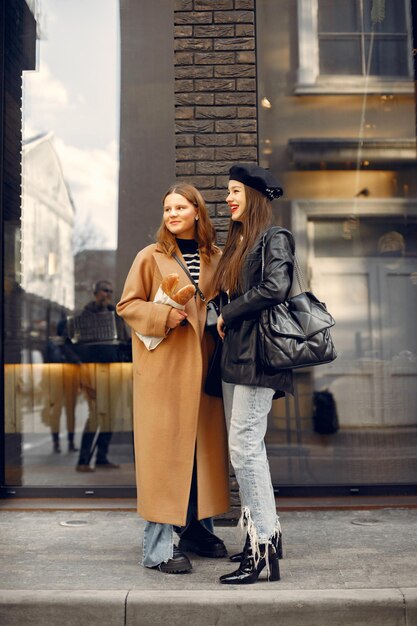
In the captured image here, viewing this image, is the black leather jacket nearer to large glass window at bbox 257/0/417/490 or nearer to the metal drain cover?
the metal drain cover

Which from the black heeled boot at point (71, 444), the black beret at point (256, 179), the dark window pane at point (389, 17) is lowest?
the black heeled boot at point (71, 444)

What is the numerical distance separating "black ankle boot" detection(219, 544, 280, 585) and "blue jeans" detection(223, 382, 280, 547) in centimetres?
6

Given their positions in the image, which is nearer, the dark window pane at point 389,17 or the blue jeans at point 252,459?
the blue jeans at point 252,459

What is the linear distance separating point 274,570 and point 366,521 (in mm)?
1622

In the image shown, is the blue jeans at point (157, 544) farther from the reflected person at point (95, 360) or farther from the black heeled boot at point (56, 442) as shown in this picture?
the black heeled boot at point (56, 442)

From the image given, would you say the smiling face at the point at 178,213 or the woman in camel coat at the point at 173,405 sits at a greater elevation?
the smiling face at the point at 178,213

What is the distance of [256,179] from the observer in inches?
165

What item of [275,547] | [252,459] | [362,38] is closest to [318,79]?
[362,38]

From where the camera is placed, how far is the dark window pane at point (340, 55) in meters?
6.63

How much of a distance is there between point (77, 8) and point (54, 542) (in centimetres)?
456

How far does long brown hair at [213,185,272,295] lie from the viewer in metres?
4.15

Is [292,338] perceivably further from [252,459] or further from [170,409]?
[170,409]

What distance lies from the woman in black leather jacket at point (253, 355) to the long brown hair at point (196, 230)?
32cm

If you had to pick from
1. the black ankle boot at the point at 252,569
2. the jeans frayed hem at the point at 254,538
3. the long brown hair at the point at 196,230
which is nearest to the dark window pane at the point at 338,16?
the long brown hair at the point at 196,230
